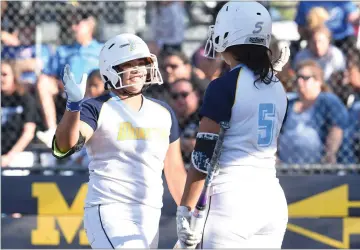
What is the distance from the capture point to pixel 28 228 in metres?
7.71

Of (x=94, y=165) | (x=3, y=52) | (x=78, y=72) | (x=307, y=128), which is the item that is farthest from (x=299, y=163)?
(x=94, y=165)

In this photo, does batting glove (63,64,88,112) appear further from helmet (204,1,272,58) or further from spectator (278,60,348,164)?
spectator (278,60,348,164)

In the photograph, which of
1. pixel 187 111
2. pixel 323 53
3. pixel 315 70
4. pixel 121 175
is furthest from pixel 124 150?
pixel 323 53

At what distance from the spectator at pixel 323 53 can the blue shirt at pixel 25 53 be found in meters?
2.34

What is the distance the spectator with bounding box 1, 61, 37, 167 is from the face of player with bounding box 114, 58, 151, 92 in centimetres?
330

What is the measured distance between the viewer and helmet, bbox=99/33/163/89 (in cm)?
470

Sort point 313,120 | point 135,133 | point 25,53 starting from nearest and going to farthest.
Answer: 1. point 135,133
2. point 313,120
3. point 25,53

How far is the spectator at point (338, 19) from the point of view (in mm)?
8039

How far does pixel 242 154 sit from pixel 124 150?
74 cm

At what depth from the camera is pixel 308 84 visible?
7.65m

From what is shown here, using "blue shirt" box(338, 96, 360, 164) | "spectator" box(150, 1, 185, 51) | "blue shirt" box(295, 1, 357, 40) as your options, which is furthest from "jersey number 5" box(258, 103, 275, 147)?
"blue shirt" box(295, 1, 357, 40)

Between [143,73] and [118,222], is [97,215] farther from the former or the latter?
[143,73]

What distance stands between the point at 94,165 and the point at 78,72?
3447mm

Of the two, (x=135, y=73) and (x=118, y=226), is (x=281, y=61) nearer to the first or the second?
(x=135, y=73)
